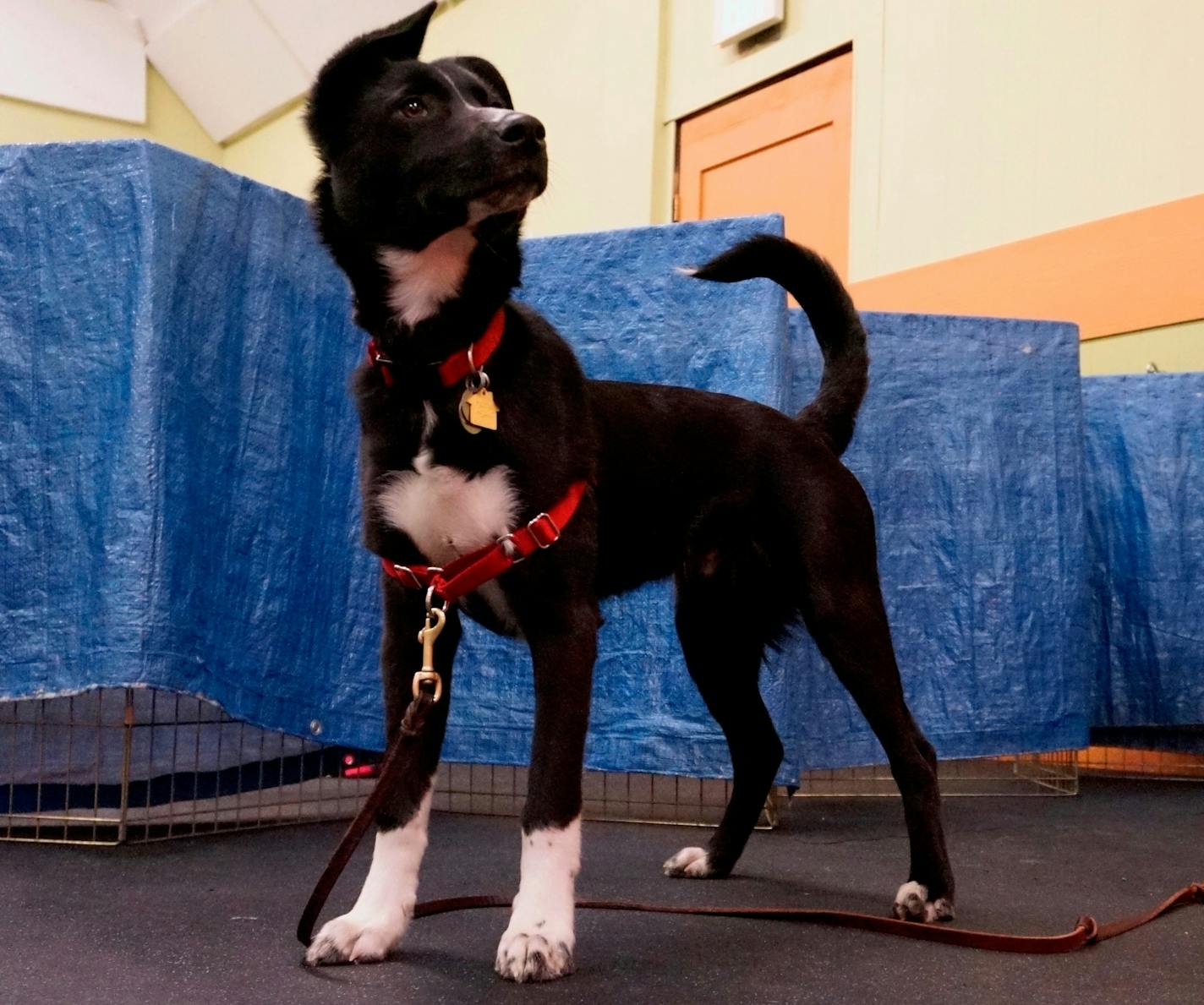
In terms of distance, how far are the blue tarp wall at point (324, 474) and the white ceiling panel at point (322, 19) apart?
170 inches

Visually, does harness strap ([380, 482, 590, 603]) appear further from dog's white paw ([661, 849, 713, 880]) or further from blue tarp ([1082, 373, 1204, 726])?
blue tarp ([1082, 373, 1204, 726])

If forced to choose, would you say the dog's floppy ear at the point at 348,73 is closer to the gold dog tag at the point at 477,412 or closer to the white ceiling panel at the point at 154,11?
the gold dog tag at the point at 477,412

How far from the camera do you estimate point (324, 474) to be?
2557 millimetres

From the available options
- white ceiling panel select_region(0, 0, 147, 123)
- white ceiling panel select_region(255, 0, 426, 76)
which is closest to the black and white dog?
white ceiling panel select_region(255, 0, 426, 76)

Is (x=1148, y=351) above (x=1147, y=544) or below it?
above

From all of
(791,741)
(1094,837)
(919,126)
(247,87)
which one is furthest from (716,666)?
(247,87)

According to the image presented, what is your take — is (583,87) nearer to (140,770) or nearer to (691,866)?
(140,770)

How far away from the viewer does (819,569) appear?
1863 millimetres

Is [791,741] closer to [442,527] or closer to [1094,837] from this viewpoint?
[1094,837]

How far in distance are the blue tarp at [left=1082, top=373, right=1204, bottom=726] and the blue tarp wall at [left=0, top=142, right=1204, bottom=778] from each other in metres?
0.30

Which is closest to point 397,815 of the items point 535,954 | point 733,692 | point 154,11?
point 535,954

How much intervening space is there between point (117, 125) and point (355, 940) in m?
7.79

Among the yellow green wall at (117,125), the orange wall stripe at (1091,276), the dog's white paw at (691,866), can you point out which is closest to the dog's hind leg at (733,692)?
the dog's white paw at (691,866)

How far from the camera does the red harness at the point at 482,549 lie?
1483 mm
